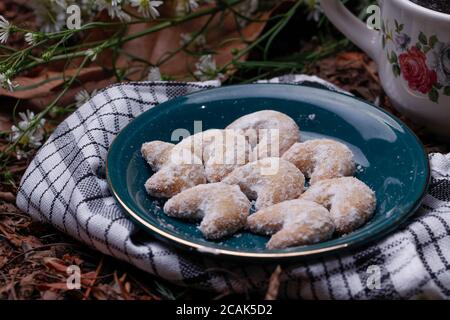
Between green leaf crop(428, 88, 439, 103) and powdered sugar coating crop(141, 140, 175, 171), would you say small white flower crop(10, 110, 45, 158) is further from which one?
green leaf crop(428, 88, 439, 103)

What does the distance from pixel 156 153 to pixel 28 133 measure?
27cm

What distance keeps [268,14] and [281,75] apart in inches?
4.7

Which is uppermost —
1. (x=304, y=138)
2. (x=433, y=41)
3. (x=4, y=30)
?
(x=4, y=30)

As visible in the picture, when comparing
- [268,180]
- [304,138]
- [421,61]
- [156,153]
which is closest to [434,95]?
[421,61]

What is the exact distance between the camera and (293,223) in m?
0.79

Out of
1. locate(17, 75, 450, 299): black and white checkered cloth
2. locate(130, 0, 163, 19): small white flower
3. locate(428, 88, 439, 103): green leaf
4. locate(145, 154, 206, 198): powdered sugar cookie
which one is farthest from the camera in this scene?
locate(130, 0, 163, 19): small white flower

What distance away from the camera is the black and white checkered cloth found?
763 mm

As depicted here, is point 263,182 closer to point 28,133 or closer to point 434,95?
point 434,95

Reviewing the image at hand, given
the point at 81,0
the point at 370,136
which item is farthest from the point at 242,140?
the point at 81,0

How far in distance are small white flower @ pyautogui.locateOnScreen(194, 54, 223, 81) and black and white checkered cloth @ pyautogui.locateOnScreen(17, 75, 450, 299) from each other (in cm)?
24

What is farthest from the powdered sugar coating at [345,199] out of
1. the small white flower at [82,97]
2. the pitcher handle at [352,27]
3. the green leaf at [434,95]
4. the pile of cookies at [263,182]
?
the small white flower at [82,97]

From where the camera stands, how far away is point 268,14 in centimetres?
130

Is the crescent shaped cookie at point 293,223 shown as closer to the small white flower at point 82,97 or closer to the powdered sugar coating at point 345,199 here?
the powdered sugar coating at point 345,199

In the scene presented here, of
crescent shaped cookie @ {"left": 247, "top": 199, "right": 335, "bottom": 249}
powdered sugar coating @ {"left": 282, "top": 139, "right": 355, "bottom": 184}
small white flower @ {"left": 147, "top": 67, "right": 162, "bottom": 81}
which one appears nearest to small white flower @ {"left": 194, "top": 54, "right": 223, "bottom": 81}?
small white flower @ {"left": 147, "top": 67, "right": 162, "bottom": 81}
